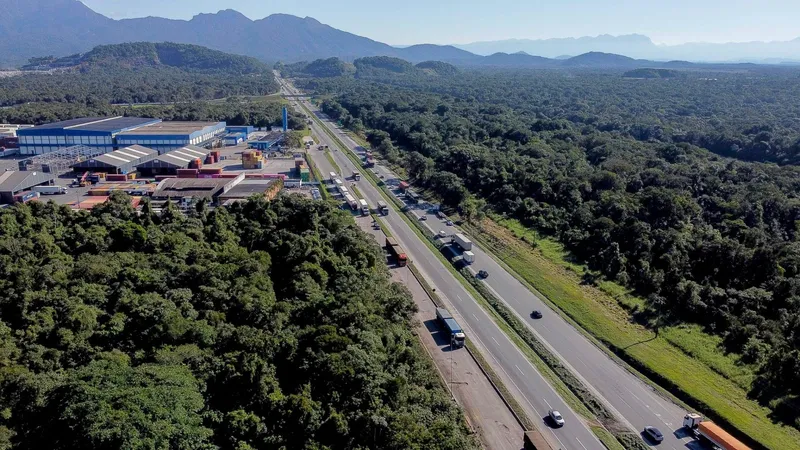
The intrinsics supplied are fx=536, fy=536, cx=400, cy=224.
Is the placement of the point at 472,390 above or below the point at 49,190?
below

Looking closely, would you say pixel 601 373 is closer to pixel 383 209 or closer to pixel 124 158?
pixel 383 209

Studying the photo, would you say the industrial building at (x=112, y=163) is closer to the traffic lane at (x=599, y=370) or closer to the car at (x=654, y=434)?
the traffic lane at (x=599, y=370)

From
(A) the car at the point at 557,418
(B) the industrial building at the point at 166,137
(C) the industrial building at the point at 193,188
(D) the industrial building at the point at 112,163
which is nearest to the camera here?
(A) the car at the point at 557,418

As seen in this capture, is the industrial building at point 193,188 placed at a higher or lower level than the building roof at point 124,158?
lower

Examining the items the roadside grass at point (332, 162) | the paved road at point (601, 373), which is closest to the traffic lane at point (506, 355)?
the paved road at point (601, 373)

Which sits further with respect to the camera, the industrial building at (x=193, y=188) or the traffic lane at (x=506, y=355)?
the industrial building at (x=193, y=188)

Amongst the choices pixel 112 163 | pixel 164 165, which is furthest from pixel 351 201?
pixel 112 163

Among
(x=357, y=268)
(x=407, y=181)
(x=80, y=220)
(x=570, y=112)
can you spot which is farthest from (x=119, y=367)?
(x=570, y=112)
